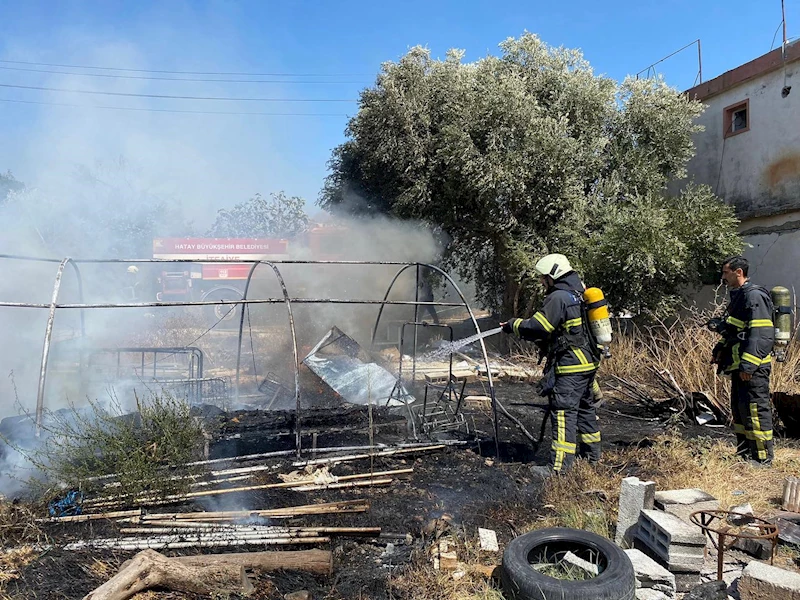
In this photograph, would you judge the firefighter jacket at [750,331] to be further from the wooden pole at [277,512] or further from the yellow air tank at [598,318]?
the wooden pole at [277,512]

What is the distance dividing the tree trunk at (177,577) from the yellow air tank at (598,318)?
11.9ft

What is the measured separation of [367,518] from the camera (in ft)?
14.5

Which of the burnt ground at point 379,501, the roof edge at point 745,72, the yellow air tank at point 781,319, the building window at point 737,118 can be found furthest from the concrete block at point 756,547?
Result: the building window at point 737,118

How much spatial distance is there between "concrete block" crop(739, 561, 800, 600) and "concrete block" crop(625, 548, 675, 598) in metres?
0.37

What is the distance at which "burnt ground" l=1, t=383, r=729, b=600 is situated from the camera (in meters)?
3.47

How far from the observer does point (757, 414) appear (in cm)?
532

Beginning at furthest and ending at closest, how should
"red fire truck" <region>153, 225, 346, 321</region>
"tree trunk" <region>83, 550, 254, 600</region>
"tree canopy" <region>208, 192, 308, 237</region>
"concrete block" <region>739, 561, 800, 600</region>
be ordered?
"tree canopy" <region>208, 192, 308, 237</region> < "red fire truck" <region>153, 225, 346, 321</region> < "tree trunk" <region>83, 550, 254, 600</region> < "concrete block" <region>739, 561, 800, 600</region>

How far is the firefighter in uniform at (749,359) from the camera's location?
17.2 ft

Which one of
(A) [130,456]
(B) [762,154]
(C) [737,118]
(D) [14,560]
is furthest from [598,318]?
(C) [737,118]

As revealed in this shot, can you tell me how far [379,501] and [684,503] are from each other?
7.79 feet

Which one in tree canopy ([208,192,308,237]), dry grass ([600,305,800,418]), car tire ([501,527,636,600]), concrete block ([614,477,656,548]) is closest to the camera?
car tire ([501,527,636,600])

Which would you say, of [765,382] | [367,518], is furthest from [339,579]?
[765,382]

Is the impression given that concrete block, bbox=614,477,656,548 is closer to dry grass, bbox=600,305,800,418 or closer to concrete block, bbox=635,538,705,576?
concrete block, bbox=635,538,705,576

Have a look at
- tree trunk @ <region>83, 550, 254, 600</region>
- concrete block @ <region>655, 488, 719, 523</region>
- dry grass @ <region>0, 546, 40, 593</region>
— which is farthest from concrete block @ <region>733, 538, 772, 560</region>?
dry grass @ <region>0, 546, 40, 593</region>
